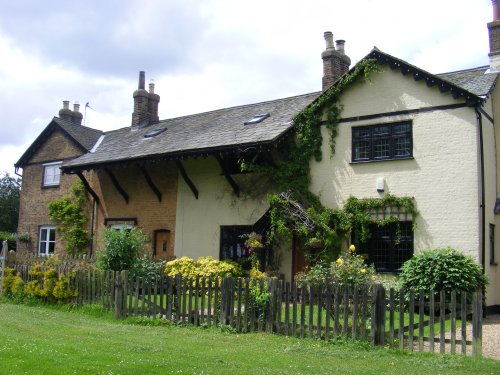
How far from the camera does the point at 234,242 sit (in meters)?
20.4

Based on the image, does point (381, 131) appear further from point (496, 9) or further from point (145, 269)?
point (145, 269)

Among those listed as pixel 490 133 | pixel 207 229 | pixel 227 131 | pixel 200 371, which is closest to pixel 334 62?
pixel 227 131

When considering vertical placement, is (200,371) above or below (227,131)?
below

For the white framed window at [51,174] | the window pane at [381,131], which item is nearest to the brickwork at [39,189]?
the white framed window at [51,174]

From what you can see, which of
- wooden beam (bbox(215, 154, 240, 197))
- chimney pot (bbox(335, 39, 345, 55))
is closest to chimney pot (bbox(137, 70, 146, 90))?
wooden beam (bbox(215, 154, 240, 197))

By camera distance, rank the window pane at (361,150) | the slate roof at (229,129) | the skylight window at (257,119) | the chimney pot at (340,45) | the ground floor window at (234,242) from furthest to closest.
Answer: the skylight window at (257,119)
the chimney pot at (340,45)
the ground floor window at (234,242)
the window pane at (361,150)
the slate roof at (229,129)

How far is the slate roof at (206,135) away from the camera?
18.6 meters

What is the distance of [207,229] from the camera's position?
21281 mm

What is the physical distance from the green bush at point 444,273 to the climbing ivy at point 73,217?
1602 centimetres

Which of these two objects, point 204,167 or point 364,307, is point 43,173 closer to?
point 204,167

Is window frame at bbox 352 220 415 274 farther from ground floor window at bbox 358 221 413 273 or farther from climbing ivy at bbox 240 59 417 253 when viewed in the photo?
climbing ivy at bbox 240 59 417 253

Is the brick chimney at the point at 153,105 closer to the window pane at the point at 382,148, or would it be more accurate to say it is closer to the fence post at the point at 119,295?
the window pane at the point at 382,148

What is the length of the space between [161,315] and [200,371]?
A: 5596mm

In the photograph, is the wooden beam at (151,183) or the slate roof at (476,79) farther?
the wooden beam at (151,183)
